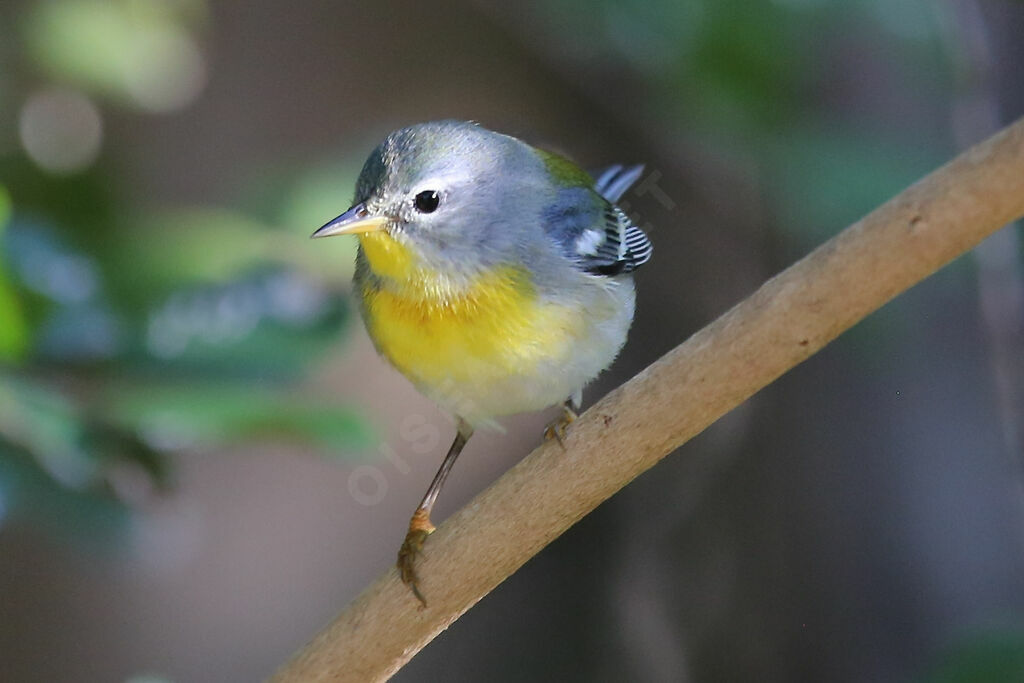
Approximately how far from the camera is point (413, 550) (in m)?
1.72

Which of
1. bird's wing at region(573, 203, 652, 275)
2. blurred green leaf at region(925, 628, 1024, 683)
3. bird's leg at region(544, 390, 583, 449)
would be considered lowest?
blurred green leaf at region(925, 628, 1024, 683)

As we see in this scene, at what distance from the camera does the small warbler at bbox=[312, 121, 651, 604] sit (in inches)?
69.8

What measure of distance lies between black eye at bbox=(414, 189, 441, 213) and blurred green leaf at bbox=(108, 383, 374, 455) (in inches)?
14.2

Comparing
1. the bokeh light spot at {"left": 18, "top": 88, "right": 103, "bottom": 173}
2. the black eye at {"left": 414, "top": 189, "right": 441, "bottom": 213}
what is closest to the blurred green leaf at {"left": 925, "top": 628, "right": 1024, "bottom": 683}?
the black eye at {"left": 414, "top": 189, "right": 441, "bottom": 213}

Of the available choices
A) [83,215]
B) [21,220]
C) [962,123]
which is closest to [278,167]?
[83,215]

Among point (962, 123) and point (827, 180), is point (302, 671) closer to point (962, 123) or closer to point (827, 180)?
point (827, 180)

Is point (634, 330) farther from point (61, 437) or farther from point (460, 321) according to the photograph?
point (61, 437)

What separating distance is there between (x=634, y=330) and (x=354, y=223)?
176 cm

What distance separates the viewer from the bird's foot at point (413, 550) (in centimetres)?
157

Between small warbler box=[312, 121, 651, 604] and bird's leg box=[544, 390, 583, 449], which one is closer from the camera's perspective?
bird's leg box=[544, 390, 583, 449]

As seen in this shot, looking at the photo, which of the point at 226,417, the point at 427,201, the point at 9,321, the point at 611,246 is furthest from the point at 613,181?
the point at 9,321

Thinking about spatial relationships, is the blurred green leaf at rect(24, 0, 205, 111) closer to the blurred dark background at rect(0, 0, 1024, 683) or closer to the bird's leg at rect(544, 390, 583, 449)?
the blurred dark background at rect(0, 0, 1024, 683)

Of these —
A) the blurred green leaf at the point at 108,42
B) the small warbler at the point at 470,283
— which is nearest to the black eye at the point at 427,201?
the small warbler at the point at 470,283

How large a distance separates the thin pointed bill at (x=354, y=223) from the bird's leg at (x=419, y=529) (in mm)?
442
